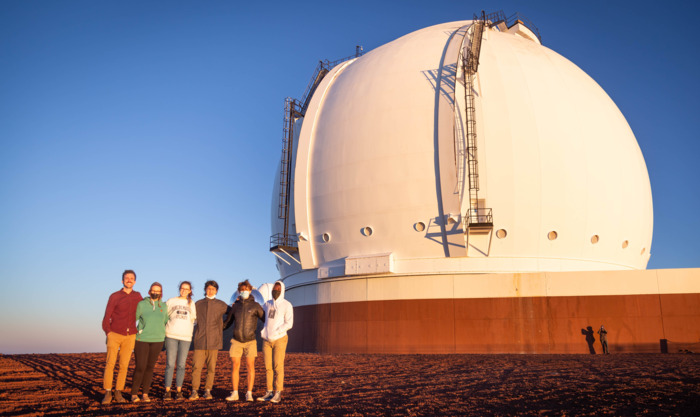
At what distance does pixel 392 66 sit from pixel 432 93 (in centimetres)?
275

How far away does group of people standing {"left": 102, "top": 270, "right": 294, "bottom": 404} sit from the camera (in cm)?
646

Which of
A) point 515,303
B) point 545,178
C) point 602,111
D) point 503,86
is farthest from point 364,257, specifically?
point 602,111

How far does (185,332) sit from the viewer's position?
6785 millimetres

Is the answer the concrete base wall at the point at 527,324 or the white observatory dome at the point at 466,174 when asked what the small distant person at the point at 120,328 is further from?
the concrete base wall at the point at 527,324

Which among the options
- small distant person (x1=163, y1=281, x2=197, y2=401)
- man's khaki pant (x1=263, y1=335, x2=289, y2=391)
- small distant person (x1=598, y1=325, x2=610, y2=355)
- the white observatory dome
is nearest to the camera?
man's khaki pant (x1=263, y1=335, x2=289, y2=391)

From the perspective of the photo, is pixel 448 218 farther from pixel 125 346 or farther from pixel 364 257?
pixel 125 346

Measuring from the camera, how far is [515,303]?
57.0 ft

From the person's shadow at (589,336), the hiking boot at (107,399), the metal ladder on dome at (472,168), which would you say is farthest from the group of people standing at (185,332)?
the person's shadow at (589,336)

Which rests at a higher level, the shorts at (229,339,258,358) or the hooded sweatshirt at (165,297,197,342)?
the hooded sweatshirt at (165,297,197,342)

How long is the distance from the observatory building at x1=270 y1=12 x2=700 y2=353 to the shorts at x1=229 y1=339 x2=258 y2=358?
38.2ft

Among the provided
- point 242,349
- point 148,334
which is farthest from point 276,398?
point 148,334

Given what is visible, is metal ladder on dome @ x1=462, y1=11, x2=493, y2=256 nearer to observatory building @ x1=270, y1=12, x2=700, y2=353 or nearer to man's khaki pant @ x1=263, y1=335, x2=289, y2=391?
observatory building @ x1=270, y1=12, x2=700, y2=353

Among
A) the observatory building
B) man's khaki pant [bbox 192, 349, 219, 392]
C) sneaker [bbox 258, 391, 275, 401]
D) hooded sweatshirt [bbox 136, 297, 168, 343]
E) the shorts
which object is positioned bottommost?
sneaker [bbox 258, 391, 275, 401]

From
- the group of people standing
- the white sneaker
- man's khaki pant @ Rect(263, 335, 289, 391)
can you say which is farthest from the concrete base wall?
the white sneaker
